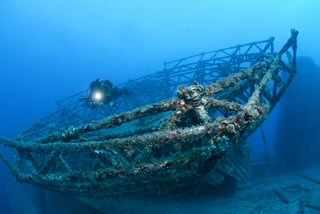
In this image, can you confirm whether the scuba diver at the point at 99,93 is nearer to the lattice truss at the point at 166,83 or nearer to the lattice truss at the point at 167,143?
the lattice truss at the point at 166,83

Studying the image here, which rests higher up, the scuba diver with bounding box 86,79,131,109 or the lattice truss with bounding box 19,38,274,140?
the lattice truss with bounding box 19,38,274,140

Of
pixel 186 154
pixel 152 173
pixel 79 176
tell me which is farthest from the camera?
pixel 79 176

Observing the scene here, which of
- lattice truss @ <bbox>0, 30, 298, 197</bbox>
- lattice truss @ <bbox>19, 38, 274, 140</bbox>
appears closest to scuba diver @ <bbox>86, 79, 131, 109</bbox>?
lattice truss @ <bbox>19, 38, 274, 140</bbox>

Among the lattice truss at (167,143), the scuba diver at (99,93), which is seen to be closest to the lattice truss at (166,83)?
the scuba diver at (99,93)

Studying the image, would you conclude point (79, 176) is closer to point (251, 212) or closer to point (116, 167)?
point (116, 167)

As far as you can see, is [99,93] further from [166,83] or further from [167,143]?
[167,143]

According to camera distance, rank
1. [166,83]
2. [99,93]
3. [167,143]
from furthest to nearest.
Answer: [166,83] < [99,93] < [167,143]

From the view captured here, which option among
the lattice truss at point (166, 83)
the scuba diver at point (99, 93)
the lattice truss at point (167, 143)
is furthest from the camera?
the lattice truss at point (166, 83)

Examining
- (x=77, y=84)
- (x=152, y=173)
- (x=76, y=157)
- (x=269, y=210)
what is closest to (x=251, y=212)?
(x=269, y=210)

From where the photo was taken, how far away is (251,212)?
7.36 m

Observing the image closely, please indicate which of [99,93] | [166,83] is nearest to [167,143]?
[99,93]

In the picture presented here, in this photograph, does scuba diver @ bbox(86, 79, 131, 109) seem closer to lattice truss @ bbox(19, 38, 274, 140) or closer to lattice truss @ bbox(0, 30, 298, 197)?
lattice truss @ bbox(19, 38, 274, 140)

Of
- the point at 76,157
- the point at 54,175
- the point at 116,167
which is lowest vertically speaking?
the point at 116,167

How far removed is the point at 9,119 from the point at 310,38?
4406 inches
